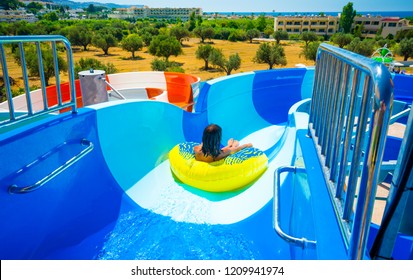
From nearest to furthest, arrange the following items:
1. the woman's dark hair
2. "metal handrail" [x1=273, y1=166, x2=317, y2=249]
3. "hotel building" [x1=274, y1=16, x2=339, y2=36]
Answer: "metal handrail" [x1=273, y1=166, x2=317, y2=249], the woman's dark hair, "hotel building" [x1=274, y1=16, x2=339, y2=36]

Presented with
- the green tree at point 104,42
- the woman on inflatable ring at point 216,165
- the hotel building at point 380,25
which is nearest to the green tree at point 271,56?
the green tree at point 104,42

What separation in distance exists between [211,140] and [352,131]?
2.44 m

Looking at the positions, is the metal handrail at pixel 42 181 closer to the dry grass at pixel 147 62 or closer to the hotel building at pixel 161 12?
the dry grass at pixel 147 62

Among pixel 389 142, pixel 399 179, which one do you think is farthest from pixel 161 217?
pixel 389 142

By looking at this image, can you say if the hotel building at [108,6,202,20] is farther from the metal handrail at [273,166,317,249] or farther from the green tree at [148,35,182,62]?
the metal handrail at [273,166,317,249]

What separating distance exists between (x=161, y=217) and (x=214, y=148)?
1007mm

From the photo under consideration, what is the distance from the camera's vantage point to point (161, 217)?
336 cm

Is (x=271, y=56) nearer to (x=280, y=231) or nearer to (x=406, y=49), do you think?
(x=406, y=49)

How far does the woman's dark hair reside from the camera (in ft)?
12.0

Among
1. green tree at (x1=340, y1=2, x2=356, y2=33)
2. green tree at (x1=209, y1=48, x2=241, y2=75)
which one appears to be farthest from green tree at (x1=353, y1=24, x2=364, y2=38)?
green tree at (x1=209, y1=48, x2=241, y2=75)

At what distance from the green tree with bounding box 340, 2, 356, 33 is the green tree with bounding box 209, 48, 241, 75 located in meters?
51.3
